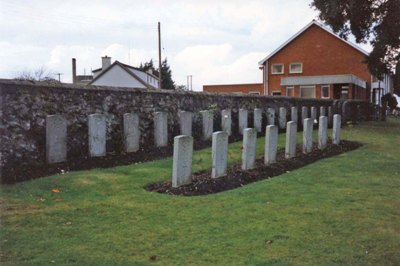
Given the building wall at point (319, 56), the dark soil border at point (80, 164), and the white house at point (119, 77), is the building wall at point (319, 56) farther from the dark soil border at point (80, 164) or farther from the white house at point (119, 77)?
the dark soil border at point (80, 164)

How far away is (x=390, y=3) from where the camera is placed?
24.2 metres

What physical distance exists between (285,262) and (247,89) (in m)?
48.0

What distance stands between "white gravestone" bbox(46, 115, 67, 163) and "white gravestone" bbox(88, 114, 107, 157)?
0.76 m

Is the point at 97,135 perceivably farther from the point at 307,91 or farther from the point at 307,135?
the point at 307,91

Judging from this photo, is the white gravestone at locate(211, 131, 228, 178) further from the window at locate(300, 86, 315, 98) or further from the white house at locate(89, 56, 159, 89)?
the white house at locate(89, 56, 159, 89)

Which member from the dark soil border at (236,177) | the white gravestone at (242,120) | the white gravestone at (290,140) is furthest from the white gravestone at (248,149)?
the white gravestone at (242,120)

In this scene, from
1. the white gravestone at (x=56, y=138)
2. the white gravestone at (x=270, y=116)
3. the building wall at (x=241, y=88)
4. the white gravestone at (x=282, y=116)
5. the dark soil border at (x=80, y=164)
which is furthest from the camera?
the building wall at (x=241, y=88)

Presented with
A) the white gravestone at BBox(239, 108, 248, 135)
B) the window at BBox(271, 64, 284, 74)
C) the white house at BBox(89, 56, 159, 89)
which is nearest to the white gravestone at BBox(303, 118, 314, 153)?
the white gravestone at BBox(239, 108, 248, 135)

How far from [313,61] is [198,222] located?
40.7 metres

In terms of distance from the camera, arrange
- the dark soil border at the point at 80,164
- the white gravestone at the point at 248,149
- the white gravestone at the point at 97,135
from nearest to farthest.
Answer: the dark soil border at the point at 80,164 → the white gravestone at the point at 248,149 → the white gravestone at the point at 97,135

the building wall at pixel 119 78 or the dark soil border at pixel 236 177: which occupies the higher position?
the building wall at pixel 119 78

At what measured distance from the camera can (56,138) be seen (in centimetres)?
938

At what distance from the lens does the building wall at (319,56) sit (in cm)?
4278

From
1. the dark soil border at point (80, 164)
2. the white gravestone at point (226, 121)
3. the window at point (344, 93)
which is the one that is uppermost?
the window at point (344, 93)
